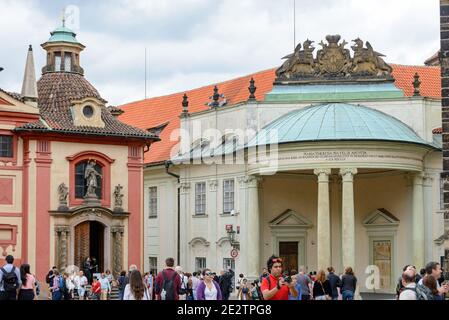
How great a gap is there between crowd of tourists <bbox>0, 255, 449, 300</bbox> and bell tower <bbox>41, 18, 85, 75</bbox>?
12.5 meters

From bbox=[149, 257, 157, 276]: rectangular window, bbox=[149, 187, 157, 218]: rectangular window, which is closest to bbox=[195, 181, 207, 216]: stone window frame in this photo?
bbox=[149, 187, 157, 218]: rectangular window

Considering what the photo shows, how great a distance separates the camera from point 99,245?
167 ft

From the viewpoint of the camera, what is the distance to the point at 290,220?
53.8 m

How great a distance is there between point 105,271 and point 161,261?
958cm

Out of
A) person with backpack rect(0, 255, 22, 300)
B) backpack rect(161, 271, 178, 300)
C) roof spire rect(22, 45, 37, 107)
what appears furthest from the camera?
roof spire rect(22, 45, 37, 107)

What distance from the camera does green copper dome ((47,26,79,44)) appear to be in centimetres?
5416

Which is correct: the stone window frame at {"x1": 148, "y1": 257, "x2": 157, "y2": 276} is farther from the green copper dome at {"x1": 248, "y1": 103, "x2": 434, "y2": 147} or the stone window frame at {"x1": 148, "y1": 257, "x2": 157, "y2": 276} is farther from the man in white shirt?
the man in white shirt

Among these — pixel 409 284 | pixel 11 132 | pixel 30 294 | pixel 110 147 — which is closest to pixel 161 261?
pixel 110 147

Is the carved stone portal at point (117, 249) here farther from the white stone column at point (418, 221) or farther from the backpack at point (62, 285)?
the white stone column at point (418, 221)

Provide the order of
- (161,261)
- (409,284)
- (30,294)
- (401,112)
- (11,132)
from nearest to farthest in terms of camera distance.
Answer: (409,284) < (30,294) < (11,132) < (401,112) < (161,261)

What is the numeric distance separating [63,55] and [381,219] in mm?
15775

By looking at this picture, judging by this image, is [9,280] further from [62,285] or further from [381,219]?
[381,219]

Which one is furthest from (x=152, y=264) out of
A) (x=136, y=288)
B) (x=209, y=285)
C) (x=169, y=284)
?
(x=136, y=288)

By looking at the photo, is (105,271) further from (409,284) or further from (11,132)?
(409,284)
